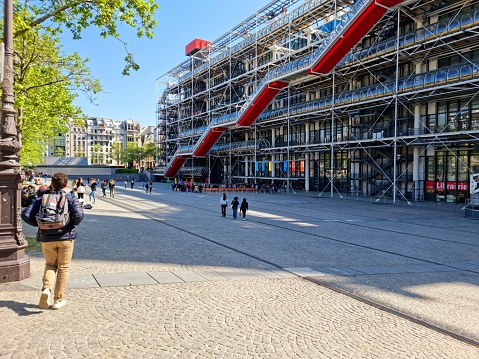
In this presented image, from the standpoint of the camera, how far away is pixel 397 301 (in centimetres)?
588

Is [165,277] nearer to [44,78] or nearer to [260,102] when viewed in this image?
[44,78]

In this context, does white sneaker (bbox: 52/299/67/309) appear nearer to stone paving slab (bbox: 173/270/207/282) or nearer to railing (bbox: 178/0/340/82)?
stone paving slab (bbox: 173/270/207/282)

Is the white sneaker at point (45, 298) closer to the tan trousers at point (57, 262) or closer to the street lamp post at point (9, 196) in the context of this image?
the tan trousers at point (57, 262)

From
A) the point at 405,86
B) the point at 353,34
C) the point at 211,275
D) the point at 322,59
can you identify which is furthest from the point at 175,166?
the point at 211,275

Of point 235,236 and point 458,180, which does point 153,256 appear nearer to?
point 235,236

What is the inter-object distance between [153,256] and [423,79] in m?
22.2

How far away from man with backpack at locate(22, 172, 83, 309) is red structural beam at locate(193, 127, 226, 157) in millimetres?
38615

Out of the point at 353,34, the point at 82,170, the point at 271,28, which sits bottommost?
the point at 82,170

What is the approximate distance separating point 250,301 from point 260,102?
32474mm

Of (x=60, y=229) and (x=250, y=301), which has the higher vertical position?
(x=60, y=229)

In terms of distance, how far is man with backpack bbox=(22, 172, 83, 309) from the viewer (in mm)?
4785

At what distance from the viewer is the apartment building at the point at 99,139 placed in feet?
423

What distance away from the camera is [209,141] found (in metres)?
45.0

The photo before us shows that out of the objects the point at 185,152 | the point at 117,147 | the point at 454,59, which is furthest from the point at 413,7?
the point at 117,147
